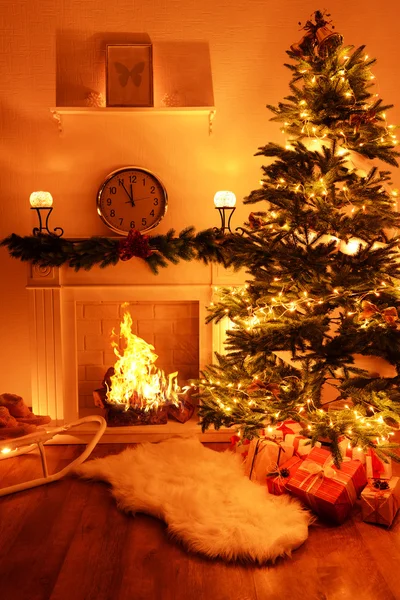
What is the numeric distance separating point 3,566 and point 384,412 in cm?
153

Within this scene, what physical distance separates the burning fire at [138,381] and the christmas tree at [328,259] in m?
0.87

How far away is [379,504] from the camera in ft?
7.75

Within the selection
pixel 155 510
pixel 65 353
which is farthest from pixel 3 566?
pixel 65 353

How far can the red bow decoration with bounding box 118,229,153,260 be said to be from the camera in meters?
3.06

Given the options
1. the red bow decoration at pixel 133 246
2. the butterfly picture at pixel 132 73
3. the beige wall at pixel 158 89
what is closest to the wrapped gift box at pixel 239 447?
the red bow decoration at pixel 133 246

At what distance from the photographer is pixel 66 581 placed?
1.99 meters

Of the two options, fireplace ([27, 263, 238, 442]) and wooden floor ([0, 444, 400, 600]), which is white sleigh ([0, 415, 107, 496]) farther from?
fireplace ([27, 263, 238, 442])

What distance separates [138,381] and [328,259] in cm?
145

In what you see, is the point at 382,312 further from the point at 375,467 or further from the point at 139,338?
the point at 139,338

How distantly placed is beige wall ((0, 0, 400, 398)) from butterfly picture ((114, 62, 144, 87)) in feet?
0.39

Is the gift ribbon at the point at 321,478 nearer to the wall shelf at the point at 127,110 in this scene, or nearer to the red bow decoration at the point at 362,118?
the red bow decoration at the point at 362,118

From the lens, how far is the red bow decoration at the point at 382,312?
7.50ft

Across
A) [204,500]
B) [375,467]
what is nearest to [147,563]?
[204,500]

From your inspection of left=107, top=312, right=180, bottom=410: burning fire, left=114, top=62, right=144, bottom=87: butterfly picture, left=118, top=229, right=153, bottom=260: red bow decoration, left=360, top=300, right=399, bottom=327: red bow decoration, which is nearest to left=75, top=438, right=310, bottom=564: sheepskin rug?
left=107, top=312, right=180, bottom=410: burning fire
